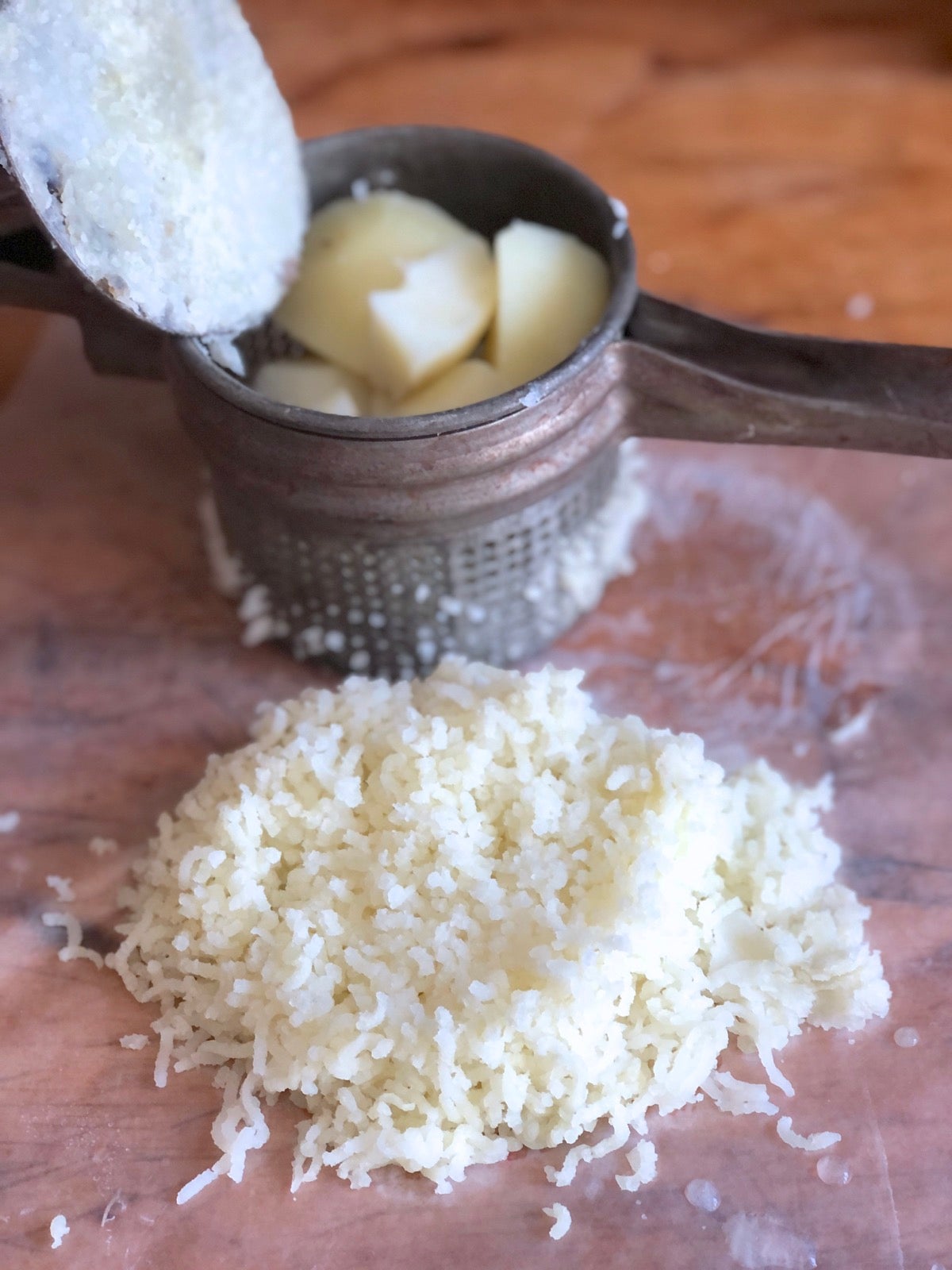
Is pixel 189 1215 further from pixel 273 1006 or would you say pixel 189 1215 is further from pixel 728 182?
pixel 728 182

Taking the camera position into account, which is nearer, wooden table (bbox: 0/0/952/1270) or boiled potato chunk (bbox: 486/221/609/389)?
wooden table (bbox: 0/0/952/1270)

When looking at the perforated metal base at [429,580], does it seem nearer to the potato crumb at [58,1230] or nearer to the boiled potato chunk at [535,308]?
the boiled potato chunk at [535,308]

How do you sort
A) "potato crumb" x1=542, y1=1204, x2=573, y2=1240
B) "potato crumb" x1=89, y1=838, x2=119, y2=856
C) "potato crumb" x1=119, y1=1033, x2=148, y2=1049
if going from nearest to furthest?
1. "potato crumb" x1=542, y1=1204, x2=573, y2=1240
2. "potato crumb" x1=119, y1=1033, x2=148, y2=1049
3. "potato crumb" x1=89, y1=838, x2=119, y2=856

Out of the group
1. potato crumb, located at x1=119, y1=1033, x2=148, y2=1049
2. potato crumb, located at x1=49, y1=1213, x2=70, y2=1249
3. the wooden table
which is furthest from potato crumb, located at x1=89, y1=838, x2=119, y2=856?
potato crumb, located at x1=49, y1=1213, x2=70, y2=1249

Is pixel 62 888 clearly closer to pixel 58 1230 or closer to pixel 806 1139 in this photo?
pixel 58 1230

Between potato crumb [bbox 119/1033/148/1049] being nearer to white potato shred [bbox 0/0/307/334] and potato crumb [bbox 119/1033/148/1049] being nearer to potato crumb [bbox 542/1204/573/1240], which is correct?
potato crumb [bbox 542/1204/573/1240]

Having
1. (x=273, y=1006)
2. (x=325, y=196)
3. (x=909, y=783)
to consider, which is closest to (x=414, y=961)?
(x=273, y=1006)

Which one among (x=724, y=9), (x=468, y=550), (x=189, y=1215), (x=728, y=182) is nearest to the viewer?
(x=189, y=1215)
